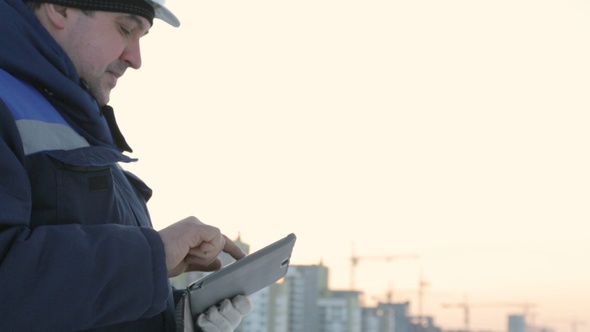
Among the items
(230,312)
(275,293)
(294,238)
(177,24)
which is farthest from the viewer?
(275,293)

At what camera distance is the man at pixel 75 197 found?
4.46ft

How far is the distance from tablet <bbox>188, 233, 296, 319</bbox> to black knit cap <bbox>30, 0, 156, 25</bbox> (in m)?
0.52

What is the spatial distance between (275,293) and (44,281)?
2333 inches

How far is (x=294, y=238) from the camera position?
166cm

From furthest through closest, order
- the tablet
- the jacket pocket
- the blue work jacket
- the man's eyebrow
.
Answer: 1. the man's eyebrow
2. the tablet
3. the jacket pocket
4. the blue work jacket

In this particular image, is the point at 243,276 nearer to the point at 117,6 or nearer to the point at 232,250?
the point at 232,250

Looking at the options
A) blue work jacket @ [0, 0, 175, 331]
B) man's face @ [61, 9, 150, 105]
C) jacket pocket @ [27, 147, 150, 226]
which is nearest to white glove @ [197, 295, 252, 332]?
blue work jacket @ [0, 0, 175, 331]

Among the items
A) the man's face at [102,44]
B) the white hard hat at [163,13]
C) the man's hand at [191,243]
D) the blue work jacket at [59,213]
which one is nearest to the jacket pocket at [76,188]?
the blue work jacket at [59,213]

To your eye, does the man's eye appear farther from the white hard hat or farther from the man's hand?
the man's hand

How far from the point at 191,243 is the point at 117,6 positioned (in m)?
0.49

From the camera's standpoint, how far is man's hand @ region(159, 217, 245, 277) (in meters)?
1.54

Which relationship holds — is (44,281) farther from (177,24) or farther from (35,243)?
(177,24)

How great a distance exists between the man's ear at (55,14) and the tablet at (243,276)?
0.53 metres

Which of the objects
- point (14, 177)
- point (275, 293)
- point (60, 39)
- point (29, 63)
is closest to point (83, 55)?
point (60, 39)
